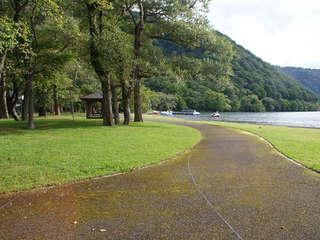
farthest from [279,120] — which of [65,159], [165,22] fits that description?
[65,159]

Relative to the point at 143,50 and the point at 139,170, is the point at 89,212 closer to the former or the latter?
the point at 139,170

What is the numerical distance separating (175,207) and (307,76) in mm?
197520

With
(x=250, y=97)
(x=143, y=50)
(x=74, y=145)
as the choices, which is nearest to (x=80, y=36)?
(x=143, y=50)

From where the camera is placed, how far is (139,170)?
635 cm

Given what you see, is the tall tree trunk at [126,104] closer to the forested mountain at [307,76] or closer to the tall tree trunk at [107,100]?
the tall tree trunk at [107,100]

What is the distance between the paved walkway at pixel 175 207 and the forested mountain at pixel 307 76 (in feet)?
594

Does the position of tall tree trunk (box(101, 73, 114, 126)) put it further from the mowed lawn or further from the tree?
the mowed lawn

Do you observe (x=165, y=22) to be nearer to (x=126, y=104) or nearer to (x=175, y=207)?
(x=126, y=104)

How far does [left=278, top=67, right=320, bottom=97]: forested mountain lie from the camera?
159 meters

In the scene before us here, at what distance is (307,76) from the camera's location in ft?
549

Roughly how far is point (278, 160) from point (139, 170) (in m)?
4.47

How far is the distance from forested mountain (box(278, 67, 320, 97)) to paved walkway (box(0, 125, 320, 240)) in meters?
181

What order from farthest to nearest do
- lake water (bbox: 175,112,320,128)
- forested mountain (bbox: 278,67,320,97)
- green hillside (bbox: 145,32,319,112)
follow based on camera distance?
forested mountain (bbox: 278,67,320,97) < green hillside (bbox: 145,32,319,112) < lake water (bbox: 175,112,320,128)

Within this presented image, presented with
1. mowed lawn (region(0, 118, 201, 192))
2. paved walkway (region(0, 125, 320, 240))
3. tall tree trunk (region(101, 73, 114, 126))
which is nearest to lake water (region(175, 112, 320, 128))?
tall tree trunk (region(101, 73, 114, 126))
